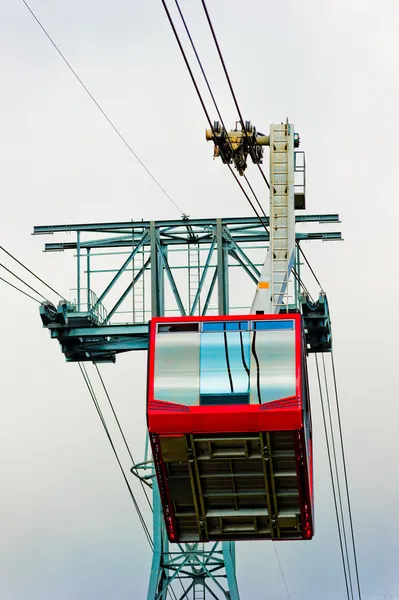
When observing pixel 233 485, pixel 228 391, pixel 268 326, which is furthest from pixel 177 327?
pixel 233 485

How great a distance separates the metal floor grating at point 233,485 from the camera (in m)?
49.2

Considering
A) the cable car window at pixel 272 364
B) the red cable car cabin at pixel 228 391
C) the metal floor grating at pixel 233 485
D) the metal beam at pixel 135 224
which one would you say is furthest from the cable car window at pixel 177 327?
the metal beam at pixel 135 224

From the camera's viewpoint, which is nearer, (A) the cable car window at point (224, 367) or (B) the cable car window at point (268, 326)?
(A) the cable car window at point (224, 367)

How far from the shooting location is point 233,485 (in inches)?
2008

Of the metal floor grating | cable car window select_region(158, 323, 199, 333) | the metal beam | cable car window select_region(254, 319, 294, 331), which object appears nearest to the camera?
cable car window select_region(254, 319, 294, 331)

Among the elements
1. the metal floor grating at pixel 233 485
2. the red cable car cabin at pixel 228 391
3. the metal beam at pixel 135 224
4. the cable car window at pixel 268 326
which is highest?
the metal beam at pixel 135 224

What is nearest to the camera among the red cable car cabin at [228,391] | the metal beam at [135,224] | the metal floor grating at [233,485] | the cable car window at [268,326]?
the red cable car cabin at [228,391]

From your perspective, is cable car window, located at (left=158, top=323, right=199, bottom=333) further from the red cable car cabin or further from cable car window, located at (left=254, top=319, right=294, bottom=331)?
cable car window, located at (left=254, top=319, right=294, bottom=331)

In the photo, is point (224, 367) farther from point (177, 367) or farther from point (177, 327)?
point (177, 327)

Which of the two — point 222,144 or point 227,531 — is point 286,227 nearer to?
point 222,144

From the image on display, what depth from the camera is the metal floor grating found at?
49.2 meters

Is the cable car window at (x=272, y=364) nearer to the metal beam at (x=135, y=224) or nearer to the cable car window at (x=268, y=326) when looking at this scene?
the cable car window at (x=268, y=326)

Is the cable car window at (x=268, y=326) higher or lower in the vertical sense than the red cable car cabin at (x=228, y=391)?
higher

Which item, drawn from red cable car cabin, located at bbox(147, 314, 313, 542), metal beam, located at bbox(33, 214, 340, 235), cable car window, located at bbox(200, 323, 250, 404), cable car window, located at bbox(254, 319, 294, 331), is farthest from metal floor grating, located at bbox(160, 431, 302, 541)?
metal beam, located at bbox(33, 214, 340, 235)
